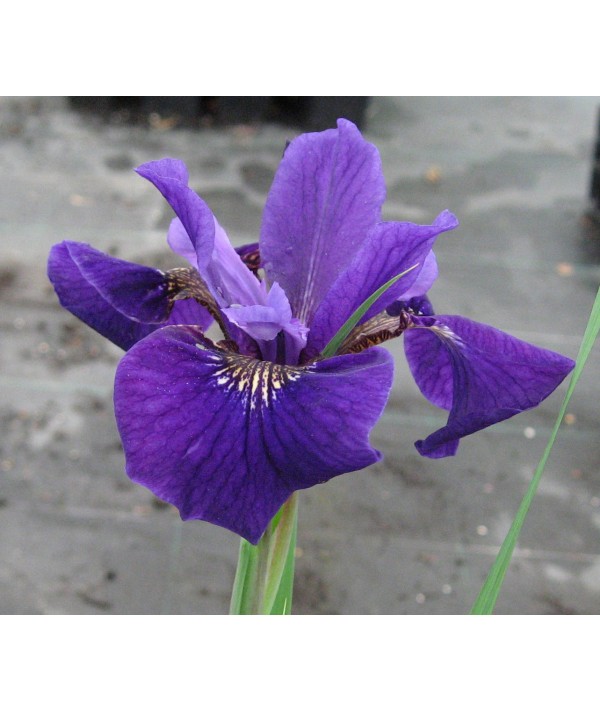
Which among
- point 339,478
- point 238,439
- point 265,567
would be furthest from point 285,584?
point 339,478

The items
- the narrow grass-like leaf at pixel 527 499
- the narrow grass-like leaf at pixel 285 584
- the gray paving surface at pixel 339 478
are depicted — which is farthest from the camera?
the gray paving surface at pixel 339 478

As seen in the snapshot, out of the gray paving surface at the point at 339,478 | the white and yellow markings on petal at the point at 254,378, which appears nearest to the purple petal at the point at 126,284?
the white and yellow markings on petal at the point at 254,378

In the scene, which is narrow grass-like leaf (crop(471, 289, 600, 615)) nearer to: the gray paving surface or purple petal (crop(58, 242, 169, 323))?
purple petal (crop(58, 242, 169, 323))

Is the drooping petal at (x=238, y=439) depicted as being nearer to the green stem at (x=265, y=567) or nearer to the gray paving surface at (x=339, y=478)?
the green stem at (x=265, y=567)

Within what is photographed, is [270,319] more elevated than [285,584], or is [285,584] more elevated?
[270,319]

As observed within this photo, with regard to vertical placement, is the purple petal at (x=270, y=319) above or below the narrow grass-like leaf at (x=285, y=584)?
above

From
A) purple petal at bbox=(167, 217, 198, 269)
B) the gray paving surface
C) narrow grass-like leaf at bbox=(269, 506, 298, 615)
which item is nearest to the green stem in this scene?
narrow grass-like leaf at bbox=(269, 506, 298, 615)

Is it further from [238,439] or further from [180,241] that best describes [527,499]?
[180,241]
